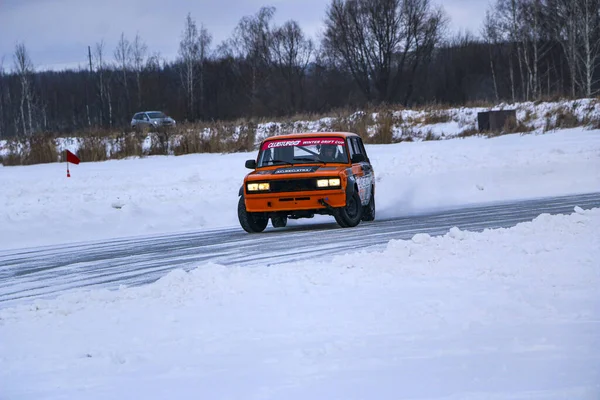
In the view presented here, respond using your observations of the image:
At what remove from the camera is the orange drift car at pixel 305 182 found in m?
12.8

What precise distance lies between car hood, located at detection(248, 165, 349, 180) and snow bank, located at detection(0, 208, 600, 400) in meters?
4.06

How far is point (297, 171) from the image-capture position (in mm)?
13008

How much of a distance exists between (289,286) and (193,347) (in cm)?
192

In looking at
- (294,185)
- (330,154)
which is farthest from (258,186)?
(330,154)

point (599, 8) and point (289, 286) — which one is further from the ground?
point (599, 8)

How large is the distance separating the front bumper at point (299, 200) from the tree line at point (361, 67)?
46268 millimetres

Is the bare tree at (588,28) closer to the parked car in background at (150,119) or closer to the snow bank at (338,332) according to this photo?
the parked car in background at (150,119)

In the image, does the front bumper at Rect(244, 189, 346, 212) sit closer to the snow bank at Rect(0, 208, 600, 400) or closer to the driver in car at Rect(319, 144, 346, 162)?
the driver in car at Rect(319, 144, 346, 162)

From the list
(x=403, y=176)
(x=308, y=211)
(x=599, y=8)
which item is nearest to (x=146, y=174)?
(x=403, y=176)

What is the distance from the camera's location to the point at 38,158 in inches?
1127

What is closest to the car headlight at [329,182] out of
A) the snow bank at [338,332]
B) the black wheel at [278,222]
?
the black wheel at [278,222]

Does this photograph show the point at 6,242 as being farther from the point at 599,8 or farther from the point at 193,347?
the point at 599,8

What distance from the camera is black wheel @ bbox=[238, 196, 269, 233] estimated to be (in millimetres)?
13336

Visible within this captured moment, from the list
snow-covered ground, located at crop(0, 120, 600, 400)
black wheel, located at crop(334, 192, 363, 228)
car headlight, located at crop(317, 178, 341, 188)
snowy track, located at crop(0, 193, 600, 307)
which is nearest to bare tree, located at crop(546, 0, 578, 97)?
snowy track, located at crop(0, 193, 600, 307)
